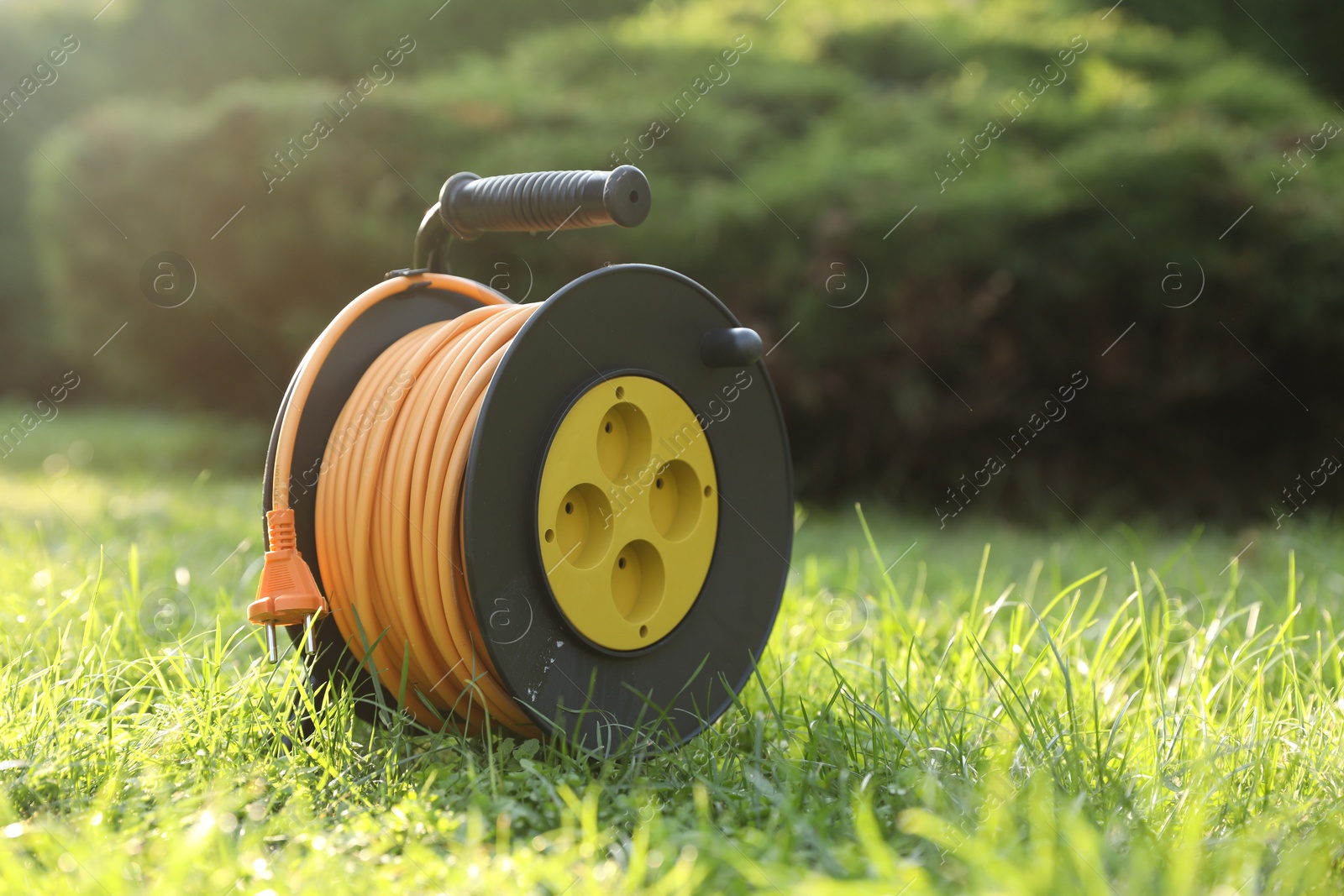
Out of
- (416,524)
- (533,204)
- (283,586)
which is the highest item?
(533,204)

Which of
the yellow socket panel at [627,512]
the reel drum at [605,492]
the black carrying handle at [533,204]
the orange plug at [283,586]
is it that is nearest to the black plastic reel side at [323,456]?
the reel drum at [605,492]

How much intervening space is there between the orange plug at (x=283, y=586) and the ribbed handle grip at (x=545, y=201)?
0.75m

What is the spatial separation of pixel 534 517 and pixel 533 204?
26.4 inches

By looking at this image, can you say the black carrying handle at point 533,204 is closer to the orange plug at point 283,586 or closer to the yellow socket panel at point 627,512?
the yellow socket panel at point 627,512

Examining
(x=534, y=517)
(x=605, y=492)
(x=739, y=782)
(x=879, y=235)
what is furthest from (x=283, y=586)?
(x=879, y=235)

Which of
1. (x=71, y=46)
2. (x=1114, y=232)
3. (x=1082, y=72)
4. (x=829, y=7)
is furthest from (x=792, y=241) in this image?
(x=71, y=46)

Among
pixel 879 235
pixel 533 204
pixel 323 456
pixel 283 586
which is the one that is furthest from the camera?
pixel 879 235

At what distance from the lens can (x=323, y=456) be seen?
79.7 inches

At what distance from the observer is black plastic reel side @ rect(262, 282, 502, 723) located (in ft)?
6.49

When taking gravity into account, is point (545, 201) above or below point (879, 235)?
below

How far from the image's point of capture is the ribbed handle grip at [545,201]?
2.03 m

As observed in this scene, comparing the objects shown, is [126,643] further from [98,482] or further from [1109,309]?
[1109,309]

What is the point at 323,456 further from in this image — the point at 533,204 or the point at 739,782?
the point at 739,782

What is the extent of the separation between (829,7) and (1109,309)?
13.5ft
